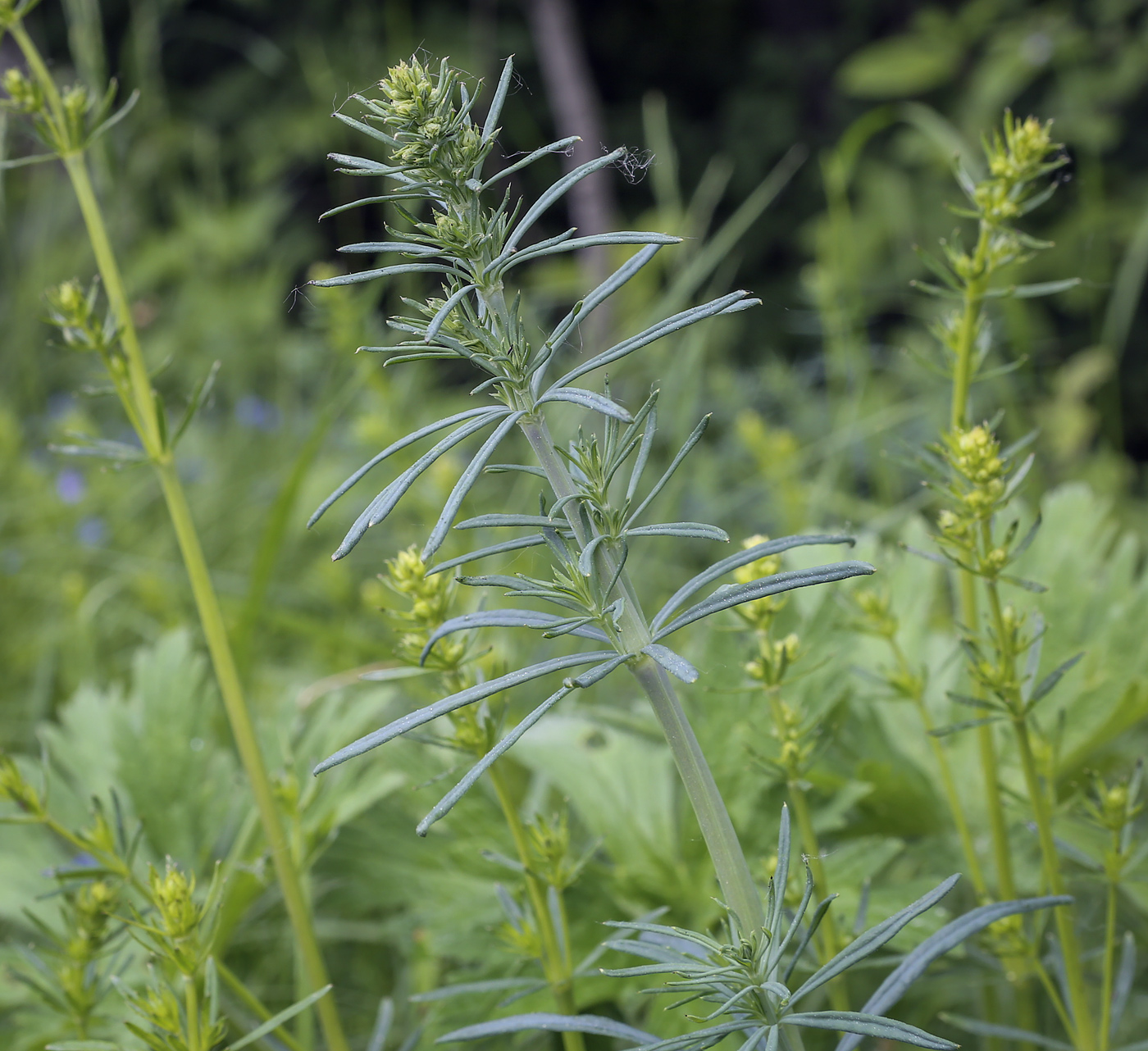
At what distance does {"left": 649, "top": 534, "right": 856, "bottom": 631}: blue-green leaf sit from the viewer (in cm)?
43

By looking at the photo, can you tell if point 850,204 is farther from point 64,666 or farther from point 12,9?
point 12,9

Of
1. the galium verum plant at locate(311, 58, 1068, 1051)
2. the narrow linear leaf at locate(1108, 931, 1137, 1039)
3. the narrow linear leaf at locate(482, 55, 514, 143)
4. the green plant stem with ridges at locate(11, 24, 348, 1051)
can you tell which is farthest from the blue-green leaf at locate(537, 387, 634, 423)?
the narrow linear leaf at locate(1108, 931, 1137, 1039)

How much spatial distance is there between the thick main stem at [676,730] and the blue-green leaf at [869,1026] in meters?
0.04

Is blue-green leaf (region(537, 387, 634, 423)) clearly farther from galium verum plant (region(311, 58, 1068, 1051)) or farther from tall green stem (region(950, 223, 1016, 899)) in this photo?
tall green stem (region(950, 223, 1016, 899))

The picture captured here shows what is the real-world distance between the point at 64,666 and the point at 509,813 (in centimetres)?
118

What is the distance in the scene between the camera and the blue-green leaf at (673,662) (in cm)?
37

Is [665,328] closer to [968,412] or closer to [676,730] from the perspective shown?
[676,730]

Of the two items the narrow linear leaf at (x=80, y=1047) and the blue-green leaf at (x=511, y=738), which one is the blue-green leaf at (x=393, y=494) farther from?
the narrow linear leaf at (x=80, y=1047)

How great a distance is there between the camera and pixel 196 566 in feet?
2.40

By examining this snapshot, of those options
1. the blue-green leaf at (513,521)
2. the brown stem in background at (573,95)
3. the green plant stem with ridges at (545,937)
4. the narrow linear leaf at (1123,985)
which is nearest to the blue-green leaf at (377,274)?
the blue-green leaf at (513,521)

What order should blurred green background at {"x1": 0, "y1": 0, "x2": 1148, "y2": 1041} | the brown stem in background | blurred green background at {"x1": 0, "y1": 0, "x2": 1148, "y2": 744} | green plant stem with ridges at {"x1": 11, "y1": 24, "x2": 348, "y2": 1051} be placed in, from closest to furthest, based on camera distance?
green plant stem with ridges at {"x1": 11, "y1": 24, "x2": 348, "y2": 1051}, blurred green background at {"x1": 0, "y1": 0, "x2": 1148, "y2": 1041}, blurred green background at {"x1": 0, "y1": 0, "x2": 1148, "y2": 744}, the brown stem in background

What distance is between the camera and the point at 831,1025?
44cm

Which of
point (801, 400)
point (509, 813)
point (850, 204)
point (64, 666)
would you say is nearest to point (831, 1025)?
point (509, 813)

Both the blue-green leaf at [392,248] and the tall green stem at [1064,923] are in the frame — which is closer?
the blue-green leaf at [392,248]
